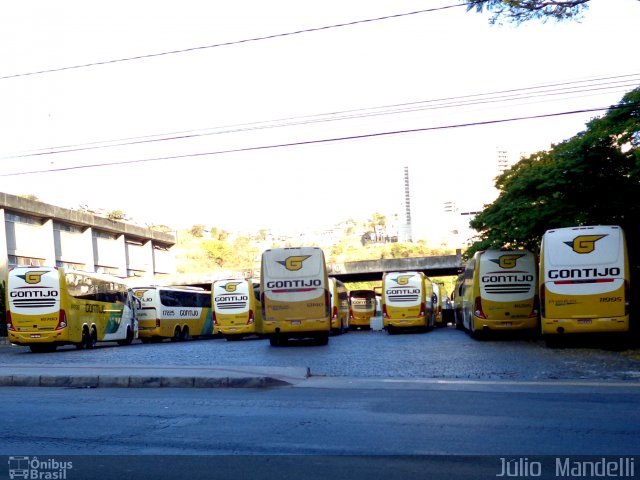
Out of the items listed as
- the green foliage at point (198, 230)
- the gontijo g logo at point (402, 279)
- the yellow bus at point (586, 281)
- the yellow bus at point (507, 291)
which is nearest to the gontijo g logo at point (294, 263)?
the yellow bus at point (507, 291)

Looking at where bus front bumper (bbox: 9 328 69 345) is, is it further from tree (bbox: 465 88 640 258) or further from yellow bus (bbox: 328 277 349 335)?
tree (bbox: 465 88 640 258)

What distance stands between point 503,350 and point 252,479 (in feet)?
54.4

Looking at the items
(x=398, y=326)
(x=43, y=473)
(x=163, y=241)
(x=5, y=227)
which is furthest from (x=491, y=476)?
(x=163, y=241)

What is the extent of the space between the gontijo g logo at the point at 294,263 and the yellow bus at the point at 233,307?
1185cm

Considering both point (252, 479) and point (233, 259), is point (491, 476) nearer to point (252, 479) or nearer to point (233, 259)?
point (252, 479)

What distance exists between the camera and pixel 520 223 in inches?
992

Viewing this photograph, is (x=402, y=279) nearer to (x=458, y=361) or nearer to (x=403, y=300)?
(x=403, y=300)

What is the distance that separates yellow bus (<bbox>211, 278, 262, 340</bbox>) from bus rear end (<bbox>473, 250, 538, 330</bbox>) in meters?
14.9

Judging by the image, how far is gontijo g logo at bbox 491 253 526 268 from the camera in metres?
26.7

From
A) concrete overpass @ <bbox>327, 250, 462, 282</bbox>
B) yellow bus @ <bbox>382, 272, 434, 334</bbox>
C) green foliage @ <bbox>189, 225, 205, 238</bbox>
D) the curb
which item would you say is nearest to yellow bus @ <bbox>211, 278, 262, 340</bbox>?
yellow bus @ <bbox>382, 272, 434, 334</bbox>

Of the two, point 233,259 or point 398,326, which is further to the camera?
point 233,259

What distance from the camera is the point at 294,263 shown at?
27.3 m

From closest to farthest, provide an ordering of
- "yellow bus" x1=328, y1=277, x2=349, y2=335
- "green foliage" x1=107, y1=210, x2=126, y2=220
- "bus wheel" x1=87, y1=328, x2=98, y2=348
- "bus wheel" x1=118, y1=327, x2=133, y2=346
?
"bus wheel" x1=87, y1=328, x2=98, y2=348
"bus wheel" x1=118, y1=327, x2=133, y2=346
"yellow bus" x1=328, y1=277, x2=349, y2=335
"green foliage" x1=107, y1=210, x2=126, y2=220

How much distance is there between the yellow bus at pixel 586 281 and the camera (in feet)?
67.4
